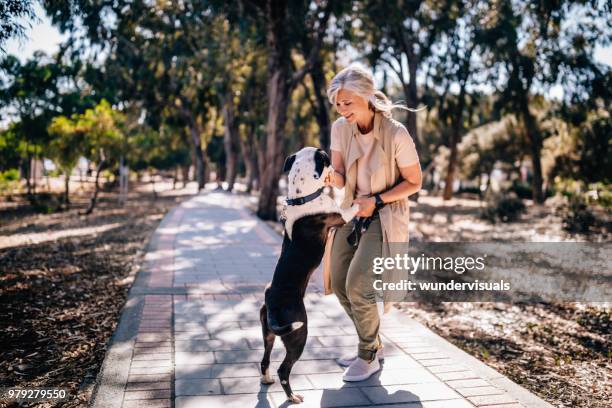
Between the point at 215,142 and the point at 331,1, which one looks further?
the point at 215,142

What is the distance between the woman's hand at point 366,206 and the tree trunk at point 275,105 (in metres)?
11.0

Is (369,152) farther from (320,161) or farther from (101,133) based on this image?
Answer: (101,133)

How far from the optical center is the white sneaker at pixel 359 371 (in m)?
3.97

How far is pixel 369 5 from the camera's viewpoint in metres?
16.1

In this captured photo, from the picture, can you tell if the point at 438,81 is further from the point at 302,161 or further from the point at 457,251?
the point at 302,161

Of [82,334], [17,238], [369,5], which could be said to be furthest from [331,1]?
[82,334]

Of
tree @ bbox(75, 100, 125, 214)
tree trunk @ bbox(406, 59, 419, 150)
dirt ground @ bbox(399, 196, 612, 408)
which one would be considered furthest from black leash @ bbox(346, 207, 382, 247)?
tree trunk @ bbox(406, 59, 419, 150)

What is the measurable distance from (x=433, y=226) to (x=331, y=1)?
7.15 m

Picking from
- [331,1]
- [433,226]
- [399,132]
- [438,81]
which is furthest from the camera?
[438,81]

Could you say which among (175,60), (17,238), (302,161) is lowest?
(17,238)

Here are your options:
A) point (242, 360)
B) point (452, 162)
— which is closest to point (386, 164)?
point (242, 360)

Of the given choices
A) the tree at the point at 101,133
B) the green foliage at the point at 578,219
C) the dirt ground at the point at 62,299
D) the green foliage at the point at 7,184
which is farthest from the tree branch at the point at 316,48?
the green foliage at the point at 7,184

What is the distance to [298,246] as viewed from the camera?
3.54 metres

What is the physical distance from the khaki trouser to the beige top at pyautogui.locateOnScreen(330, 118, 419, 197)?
0.85 feet
